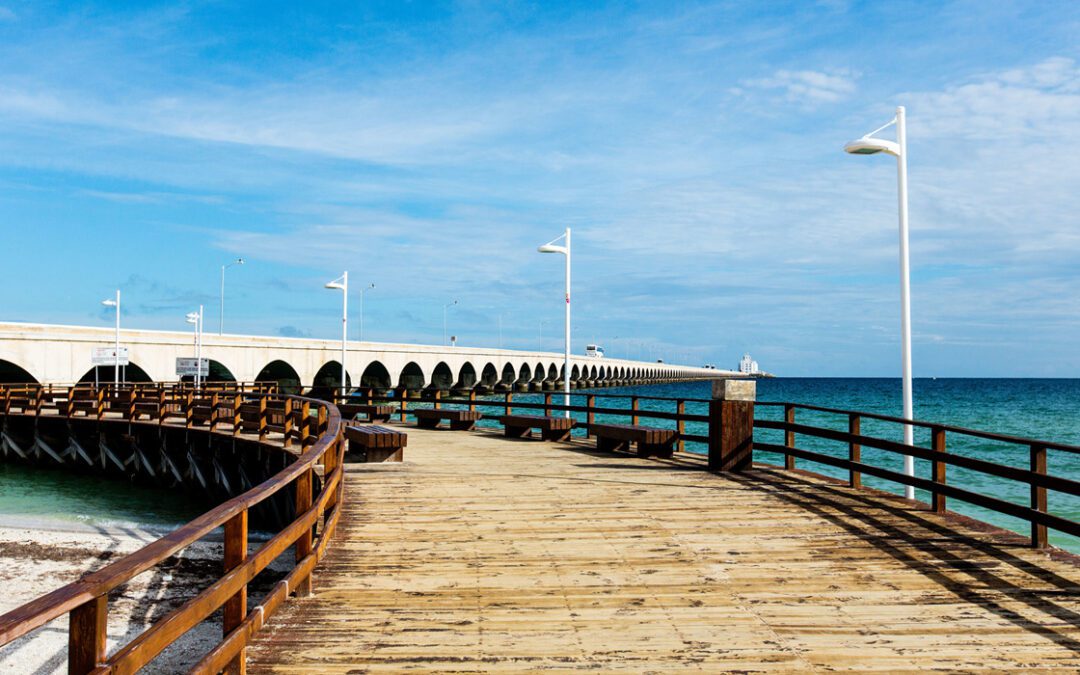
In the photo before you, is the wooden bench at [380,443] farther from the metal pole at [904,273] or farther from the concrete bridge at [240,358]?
the concrete bridge at [240,358]

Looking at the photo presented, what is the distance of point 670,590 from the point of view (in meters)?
6.23

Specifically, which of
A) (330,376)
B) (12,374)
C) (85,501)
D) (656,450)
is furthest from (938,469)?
(330,376)

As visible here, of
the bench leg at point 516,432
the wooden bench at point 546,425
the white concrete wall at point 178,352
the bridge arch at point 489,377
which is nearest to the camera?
the wooden bench at point 546,425

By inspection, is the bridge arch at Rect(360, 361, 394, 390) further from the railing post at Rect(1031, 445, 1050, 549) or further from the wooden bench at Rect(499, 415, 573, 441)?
the railing post at Rect(1031, 445, 1050, 549)

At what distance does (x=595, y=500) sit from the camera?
1002 cm

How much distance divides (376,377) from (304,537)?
76097mm

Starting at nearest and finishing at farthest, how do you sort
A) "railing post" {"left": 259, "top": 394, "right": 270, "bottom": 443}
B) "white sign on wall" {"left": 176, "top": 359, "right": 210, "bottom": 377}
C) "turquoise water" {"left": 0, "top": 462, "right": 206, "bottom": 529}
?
"turquoise water" {"left": 0, "top": 462, "right": 206, "bottom": 529}
"railing post" {"left": 259, "top": 394, "right": 270, "bottom": 443}
"white sign on wall" {"left": 176, "top": 359, "right": 210, "bottom": 377}

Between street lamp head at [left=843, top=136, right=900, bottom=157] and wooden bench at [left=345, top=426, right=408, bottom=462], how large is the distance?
25.8 feet

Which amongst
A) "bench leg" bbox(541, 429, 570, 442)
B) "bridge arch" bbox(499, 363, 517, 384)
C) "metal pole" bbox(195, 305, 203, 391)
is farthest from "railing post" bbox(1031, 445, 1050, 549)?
"bridge arch" bbox(499, 363, 517, 384)

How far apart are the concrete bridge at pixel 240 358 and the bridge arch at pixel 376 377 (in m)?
0.11

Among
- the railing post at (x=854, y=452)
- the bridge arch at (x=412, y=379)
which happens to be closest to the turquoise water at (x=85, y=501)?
the railing post at (x=854, y=452)

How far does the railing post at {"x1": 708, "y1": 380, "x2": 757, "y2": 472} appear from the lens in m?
12.3

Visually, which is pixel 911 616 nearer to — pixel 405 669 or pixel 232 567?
pixel 405 669

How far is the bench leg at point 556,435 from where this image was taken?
18453mm
